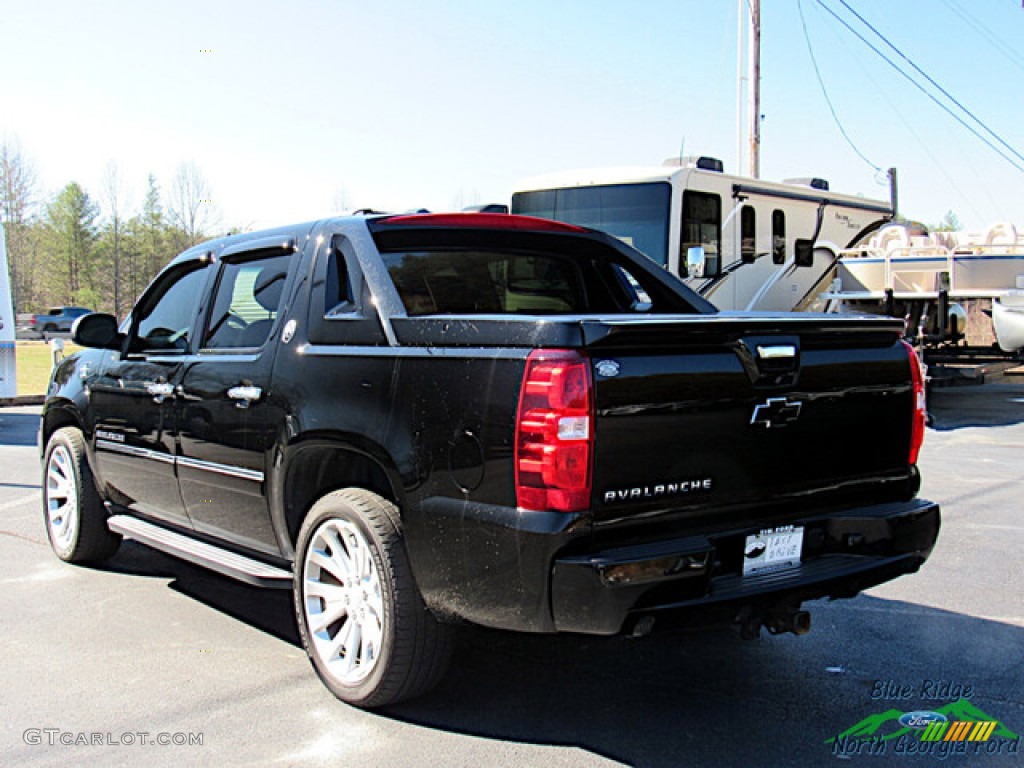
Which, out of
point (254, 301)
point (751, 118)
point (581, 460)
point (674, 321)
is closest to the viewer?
point (581, 460)

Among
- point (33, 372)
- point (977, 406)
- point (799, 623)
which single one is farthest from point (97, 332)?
point (33, 372)

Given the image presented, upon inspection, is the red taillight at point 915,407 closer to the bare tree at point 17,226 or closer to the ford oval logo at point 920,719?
the ford oval logo at point 920,719

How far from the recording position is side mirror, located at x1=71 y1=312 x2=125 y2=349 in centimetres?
527

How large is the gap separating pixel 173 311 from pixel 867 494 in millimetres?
3577

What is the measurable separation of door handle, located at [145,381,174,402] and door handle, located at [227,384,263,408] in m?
0.59

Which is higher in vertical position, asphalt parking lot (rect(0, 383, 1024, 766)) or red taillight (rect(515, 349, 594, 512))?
red taillight (rect(515, 349, 594, 512))

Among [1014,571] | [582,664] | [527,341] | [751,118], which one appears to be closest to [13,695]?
[582,664]

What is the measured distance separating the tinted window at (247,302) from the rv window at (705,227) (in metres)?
9.43

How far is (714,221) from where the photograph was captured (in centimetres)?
1427

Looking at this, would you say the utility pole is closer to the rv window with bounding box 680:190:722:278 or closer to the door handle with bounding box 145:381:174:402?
the rv window with bounding box 680:190:722:278

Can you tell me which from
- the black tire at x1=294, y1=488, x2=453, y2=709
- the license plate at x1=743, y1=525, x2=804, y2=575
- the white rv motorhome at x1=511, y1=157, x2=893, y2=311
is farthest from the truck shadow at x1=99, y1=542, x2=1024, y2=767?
the white rv motorhome at x1=511, y1=157, x2=893, y2=311

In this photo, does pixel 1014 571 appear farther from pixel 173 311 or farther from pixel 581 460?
pixel 173 311

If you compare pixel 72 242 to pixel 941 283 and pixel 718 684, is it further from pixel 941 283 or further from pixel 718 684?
pixel 718 684

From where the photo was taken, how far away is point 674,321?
325cm
